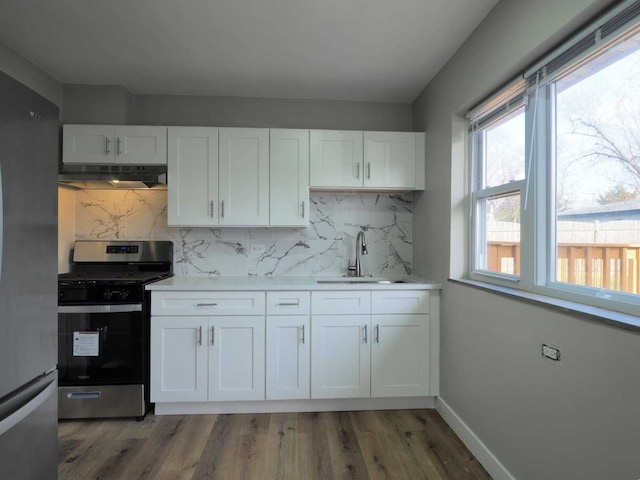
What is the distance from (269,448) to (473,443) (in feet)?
3.82

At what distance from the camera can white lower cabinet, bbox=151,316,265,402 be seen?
2.34 metres

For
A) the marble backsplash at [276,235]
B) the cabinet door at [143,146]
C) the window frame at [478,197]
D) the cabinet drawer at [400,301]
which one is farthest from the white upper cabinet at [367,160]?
the cabinet door at [143,146]

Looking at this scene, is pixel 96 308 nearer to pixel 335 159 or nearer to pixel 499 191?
pixel 335 159

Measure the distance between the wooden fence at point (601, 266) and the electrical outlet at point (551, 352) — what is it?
286mm

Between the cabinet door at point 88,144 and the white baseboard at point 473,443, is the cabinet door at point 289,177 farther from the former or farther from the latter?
the white baseboard at point 473,443

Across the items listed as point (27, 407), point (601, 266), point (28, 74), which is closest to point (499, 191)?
point (601, 266)

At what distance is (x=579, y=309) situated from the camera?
4.13ft

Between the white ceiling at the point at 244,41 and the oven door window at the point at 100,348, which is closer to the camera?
the white ceiling at the point at 244,41

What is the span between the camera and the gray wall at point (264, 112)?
2861mm

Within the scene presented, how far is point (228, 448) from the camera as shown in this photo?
201 cm

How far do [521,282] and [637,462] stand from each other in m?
0.82

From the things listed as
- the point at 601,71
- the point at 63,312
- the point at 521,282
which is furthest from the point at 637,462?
the point at 63,312

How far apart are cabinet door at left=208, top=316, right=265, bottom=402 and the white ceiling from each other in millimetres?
1754

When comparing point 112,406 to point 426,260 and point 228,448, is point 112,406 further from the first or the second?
point 426,260
